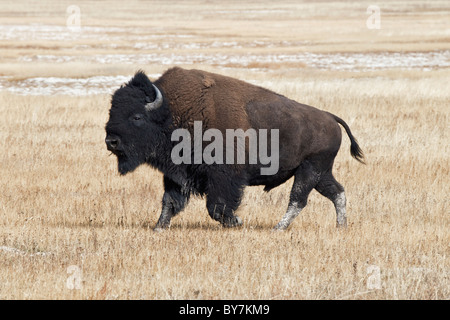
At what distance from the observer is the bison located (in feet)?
24.8

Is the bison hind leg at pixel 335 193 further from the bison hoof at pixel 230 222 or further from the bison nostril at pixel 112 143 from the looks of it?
the bison nostril at pixel 112 143

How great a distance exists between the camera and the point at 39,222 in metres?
7.93

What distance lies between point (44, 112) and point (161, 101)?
1015cm

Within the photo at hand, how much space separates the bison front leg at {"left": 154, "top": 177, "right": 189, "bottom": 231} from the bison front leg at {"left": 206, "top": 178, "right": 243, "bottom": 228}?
0.40m

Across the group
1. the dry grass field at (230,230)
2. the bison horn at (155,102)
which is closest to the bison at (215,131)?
the bison horn at (155,102)

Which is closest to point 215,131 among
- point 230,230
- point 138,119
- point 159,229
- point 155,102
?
point 155,102

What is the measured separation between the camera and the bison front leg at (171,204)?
7.79 metres

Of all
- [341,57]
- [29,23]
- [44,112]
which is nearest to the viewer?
[44,112]

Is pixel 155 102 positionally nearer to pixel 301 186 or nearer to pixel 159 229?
pixel 159 229

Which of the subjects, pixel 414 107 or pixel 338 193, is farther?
pixel 414 107

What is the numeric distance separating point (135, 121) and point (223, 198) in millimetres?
1296

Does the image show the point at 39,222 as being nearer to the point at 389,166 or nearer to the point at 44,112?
the point at 389,166

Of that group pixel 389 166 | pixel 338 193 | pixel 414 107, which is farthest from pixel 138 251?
pixel 414 107

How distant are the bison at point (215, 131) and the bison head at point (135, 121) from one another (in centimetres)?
1
